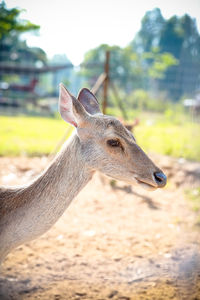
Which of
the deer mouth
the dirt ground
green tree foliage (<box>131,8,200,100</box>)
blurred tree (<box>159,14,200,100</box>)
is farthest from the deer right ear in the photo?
green tree foliage (<box>131,8,200,100</box>)

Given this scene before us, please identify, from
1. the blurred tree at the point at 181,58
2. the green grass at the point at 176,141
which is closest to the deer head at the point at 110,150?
the blurred tree at the point at 181,58

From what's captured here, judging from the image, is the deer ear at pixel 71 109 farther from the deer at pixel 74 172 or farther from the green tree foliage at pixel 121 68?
the green tree foliage at pixel 121 68

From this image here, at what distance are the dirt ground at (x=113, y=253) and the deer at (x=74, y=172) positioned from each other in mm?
866

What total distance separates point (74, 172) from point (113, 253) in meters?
1.64

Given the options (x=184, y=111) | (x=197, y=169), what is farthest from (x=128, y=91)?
(x=197, y=169)

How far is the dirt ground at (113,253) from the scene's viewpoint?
223 centimetres

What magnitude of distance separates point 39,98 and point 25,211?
15.1m

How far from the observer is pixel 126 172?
1.68 m

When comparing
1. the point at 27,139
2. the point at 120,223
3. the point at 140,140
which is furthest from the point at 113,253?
the point at 27,139

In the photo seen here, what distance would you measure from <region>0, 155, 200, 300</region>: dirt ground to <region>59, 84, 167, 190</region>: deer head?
46.8 inches

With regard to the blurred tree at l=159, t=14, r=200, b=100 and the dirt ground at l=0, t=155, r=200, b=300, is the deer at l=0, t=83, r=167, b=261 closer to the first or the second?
the dirt ground at l=0, t=155, r=200, b=300

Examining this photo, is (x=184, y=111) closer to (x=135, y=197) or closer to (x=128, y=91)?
(x=128, y=91)

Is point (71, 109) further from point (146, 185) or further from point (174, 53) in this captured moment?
point (174, 53)

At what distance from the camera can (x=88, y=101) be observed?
207cm
